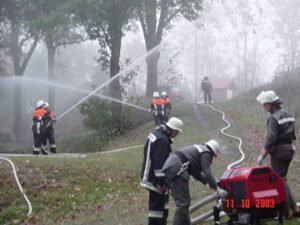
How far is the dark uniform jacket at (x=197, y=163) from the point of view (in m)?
7.04

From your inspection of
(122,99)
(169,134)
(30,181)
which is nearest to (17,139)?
(122,99)

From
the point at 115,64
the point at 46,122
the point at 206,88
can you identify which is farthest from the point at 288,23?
the point at 46,122

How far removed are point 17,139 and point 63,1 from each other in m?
17.1

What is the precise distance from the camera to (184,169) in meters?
7.18

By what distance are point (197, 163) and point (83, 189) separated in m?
6.82

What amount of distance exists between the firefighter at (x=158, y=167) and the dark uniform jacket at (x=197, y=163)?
0.85ft

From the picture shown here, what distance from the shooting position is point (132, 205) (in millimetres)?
11648

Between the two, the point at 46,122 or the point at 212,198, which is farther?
the point at 46,122

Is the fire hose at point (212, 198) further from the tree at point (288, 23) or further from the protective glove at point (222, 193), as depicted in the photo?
the tree at point (288, 23)

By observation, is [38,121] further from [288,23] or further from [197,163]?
[288,23]

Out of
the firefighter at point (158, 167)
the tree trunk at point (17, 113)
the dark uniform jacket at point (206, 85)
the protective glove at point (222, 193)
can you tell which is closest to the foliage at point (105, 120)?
the dark uniform jacket at point (206, 85)

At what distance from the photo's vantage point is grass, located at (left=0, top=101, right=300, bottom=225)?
1130 cm
